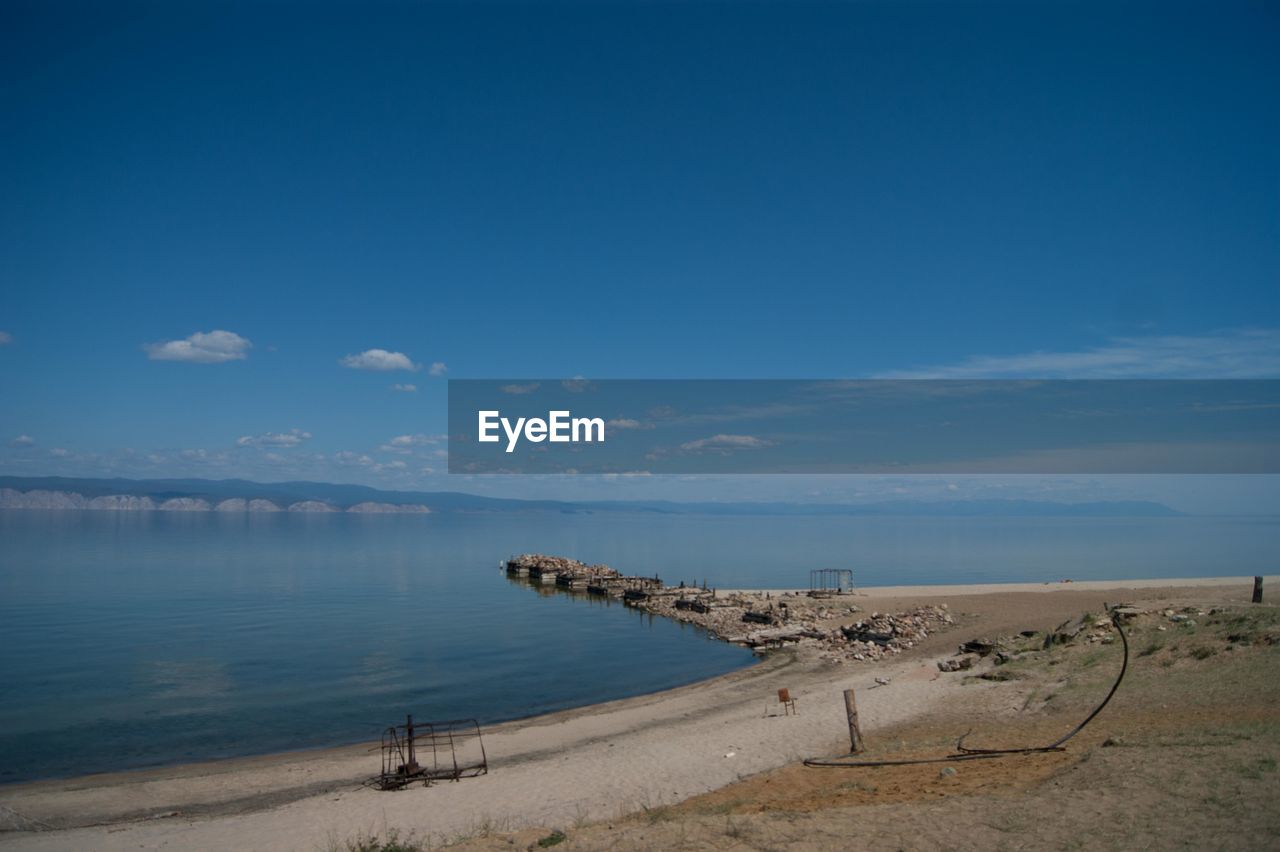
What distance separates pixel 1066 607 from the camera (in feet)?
132

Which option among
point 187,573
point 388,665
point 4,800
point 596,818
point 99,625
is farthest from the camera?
point 187,573

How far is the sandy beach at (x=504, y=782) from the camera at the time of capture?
15.5 metres

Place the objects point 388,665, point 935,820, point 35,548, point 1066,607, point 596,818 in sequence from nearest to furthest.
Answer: point 935,820
point 596,818
point 388,665
point 1066,607
point 35,548

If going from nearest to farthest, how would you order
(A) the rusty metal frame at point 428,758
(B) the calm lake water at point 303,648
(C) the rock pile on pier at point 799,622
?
(A) the rusty metal frame at point 428,758, (B) the calm lake water at point 303,648, (C) the rock pile on pier at point 799,622

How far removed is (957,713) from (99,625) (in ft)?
157

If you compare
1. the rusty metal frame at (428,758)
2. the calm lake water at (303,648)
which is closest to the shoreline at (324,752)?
the calm lake water at (303,648)

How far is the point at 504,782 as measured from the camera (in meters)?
18.3

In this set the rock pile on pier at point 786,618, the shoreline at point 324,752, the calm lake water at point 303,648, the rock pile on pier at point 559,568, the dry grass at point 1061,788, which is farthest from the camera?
the rock pile on pier at point 559,568

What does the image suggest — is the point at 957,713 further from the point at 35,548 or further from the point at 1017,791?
the point at 35,548

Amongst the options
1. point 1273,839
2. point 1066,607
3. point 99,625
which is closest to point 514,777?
point 1273,839

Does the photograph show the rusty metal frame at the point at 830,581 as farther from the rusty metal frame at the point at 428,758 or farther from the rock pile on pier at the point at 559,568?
the rusty metal frame at the point at 428,758

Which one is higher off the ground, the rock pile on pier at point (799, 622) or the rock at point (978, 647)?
the rock at point (978, 647)

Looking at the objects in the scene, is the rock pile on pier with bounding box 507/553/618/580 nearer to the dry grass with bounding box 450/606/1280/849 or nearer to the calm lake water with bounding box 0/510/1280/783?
the calm lake water with bounding box 0/510/1280/783

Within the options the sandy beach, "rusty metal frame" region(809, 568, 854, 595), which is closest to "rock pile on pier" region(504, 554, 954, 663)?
"rusty metal frame" region(809, 568, 854, 595)
